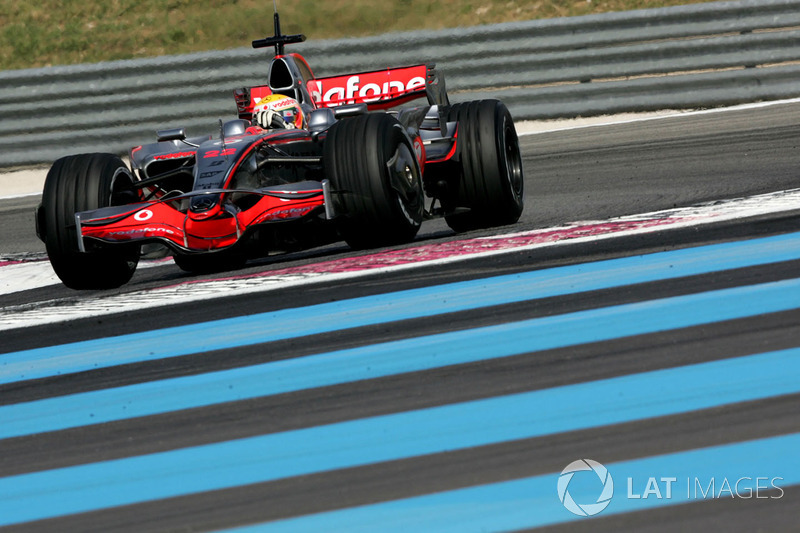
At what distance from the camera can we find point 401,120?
307 inches

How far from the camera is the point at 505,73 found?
14.9 metres

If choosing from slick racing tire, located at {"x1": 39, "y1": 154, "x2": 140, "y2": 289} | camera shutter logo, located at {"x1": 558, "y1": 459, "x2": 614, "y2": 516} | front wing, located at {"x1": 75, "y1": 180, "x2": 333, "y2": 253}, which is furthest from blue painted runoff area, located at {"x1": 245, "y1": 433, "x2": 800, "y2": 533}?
slick racing tire, located at {"x1": 39, "y1": 154, "x2": 140, "y2": 289}

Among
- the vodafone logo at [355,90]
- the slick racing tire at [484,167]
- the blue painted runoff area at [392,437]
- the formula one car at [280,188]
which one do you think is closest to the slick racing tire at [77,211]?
the formula one car at [280,188]

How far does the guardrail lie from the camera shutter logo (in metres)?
11.7

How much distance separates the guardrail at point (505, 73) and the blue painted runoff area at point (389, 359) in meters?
9.98

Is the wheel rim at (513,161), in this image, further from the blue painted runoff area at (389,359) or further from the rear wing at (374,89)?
the blue painted runoff area at (389,359)

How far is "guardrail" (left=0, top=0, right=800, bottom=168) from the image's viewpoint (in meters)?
14.5

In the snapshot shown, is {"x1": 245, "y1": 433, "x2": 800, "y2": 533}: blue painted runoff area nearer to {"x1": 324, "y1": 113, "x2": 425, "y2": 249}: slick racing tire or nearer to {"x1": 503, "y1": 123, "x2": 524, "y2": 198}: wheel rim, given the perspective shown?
{"x1": 324, "y1": 113, "x2": 425, "y2": 249}: slick racing tire

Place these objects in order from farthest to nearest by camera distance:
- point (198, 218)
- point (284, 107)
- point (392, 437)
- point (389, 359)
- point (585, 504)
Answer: point (284, 107) → point (198, 218) → point (389, 359) → point (392, 437) → point (585, 504)

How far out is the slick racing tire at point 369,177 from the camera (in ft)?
22.4

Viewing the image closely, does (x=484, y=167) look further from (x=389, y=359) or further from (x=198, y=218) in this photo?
(x=389, y=359)

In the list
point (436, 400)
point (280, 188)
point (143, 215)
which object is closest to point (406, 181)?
point (280, 188)

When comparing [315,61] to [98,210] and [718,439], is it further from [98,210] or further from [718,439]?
[718,439]

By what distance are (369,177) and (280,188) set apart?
498 mm
